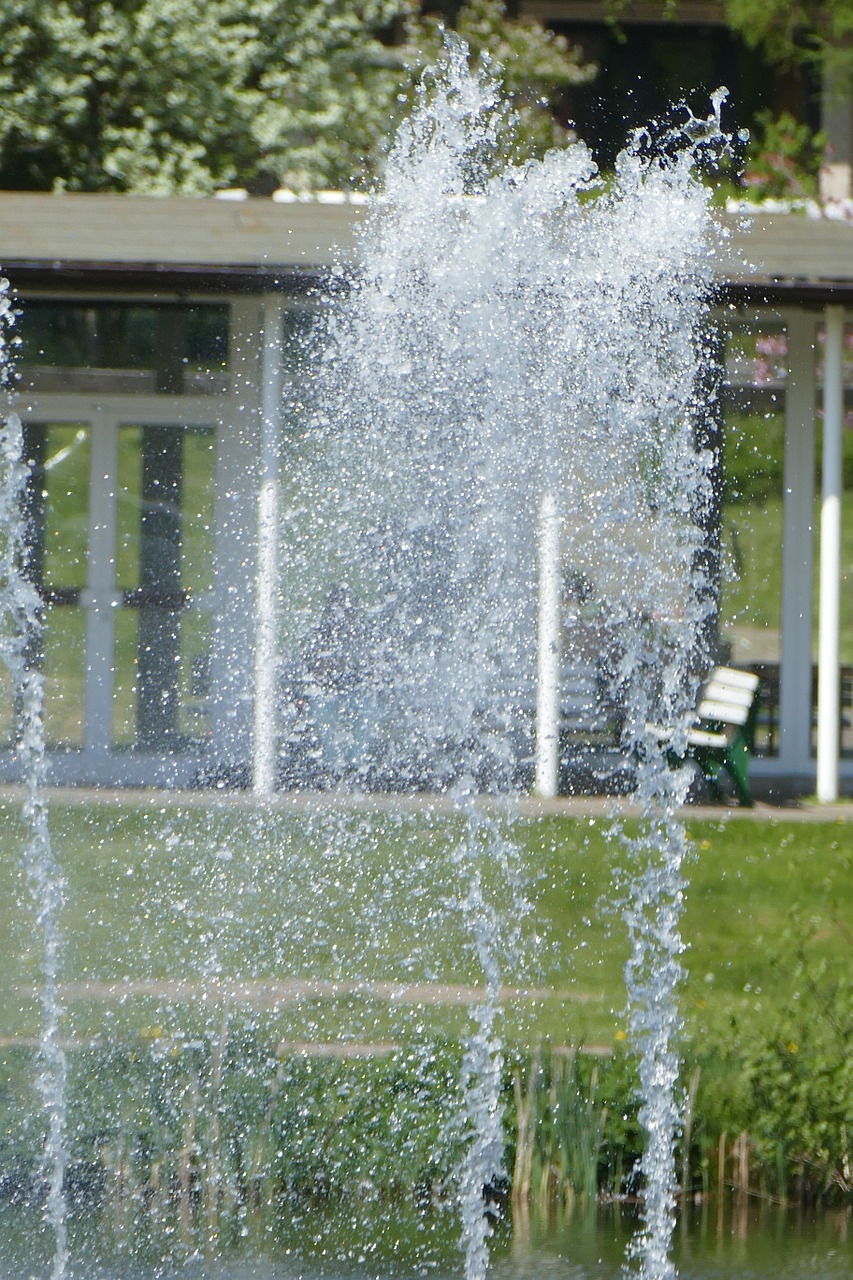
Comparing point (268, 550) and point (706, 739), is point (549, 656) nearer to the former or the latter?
point (706, 739)

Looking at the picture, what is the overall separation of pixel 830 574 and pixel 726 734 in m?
1.30

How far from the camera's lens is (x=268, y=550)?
10953mm

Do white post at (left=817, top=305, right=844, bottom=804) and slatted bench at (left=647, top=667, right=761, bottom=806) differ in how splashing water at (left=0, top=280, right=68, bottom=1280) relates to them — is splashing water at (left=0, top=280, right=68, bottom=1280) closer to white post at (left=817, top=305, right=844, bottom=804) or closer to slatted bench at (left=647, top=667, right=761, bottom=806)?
slatted bench at (left=647, top=667, right=761, bottom=806)

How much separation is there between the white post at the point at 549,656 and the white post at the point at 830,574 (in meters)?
1.67

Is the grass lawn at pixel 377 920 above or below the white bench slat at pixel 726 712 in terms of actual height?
below

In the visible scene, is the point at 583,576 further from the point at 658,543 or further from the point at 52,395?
the point at 52,395

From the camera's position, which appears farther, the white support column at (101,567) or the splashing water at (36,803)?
the white support column at (101,567)

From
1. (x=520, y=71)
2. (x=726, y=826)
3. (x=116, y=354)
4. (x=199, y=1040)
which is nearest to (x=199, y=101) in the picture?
(x=520, y=71)

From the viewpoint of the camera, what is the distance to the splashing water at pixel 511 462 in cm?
811

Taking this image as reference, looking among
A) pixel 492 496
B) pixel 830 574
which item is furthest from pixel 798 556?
pixel 492 496

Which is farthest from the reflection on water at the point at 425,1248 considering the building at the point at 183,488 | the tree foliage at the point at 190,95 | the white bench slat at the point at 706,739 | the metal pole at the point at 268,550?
the tree foliage at the point at 190,95

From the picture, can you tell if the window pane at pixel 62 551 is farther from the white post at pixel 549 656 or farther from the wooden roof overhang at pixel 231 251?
the white post at pixel 549 656

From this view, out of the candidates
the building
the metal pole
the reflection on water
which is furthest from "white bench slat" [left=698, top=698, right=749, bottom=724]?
the reflection on water

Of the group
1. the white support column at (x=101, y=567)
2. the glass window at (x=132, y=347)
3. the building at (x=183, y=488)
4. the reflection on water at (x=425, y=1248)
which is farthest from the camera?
the glass window at (x=132, y=347)
